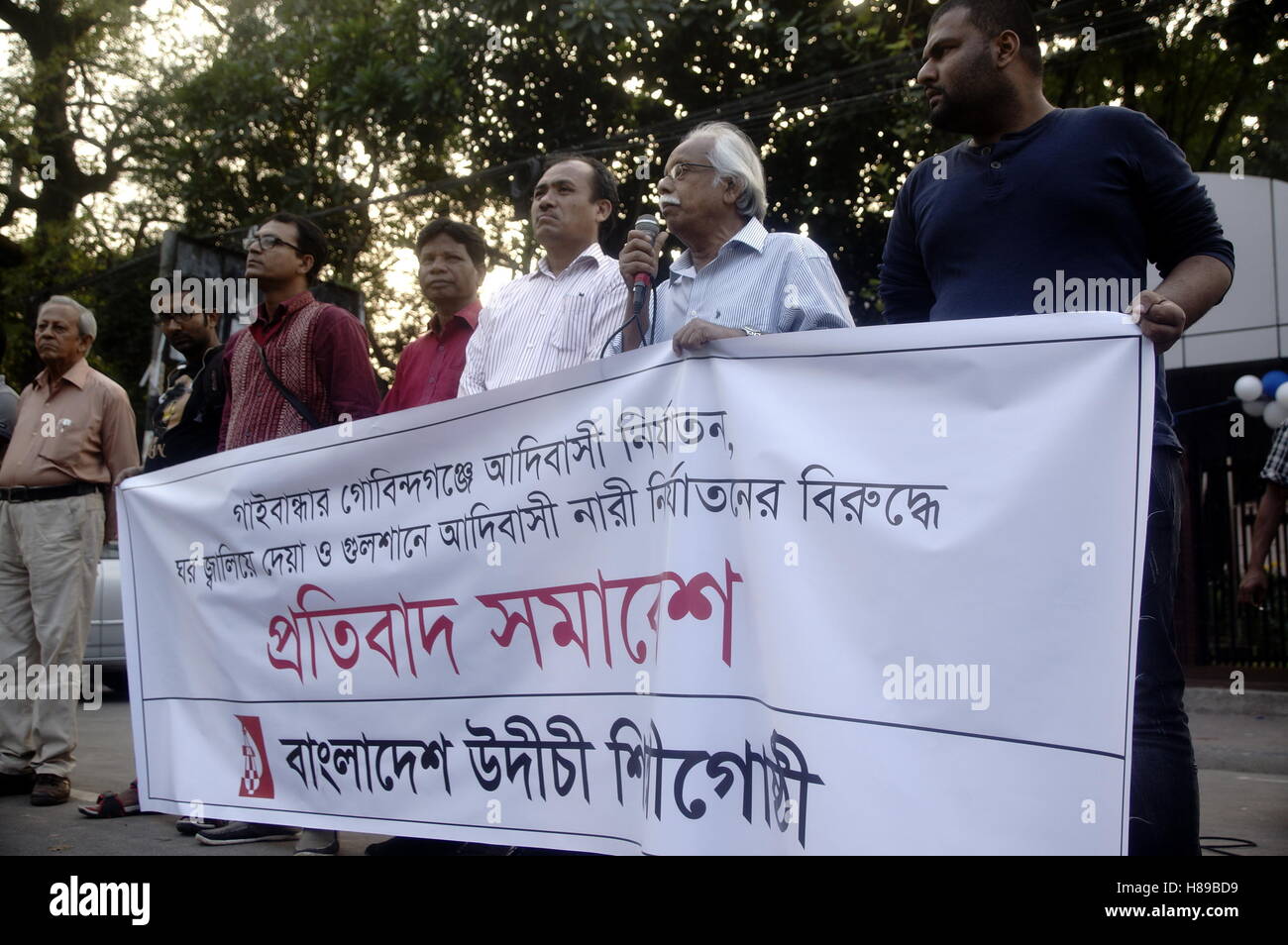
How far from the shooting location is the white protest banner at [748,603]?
7.70ft

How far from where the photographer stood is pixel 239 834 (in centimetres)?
438

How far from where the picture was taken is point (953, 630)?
2406 mm

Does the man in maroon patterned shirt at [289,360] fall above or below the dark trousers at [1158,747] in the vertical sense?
above

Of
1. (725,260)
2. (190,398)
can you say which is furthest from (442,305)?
(725,260)

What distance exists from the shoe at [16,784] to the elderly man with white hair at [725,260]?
350 cm

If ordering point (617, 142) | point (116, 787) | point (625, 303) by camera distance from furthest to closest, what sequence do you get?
point (617, 142), point (116, 787), point (625, 303)

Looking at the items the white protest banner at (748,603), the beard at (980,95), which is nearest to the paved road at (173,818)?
the white protest banner at (748,603)

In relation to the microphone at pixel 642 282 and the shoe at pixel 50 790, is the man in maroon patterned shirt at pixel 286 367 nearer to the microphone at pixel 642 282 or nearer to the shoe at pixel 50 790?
the shoe at pixel 50 790

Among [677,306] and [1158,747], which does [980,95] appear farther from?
[1158,747]

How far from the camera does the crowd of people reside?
263cm
